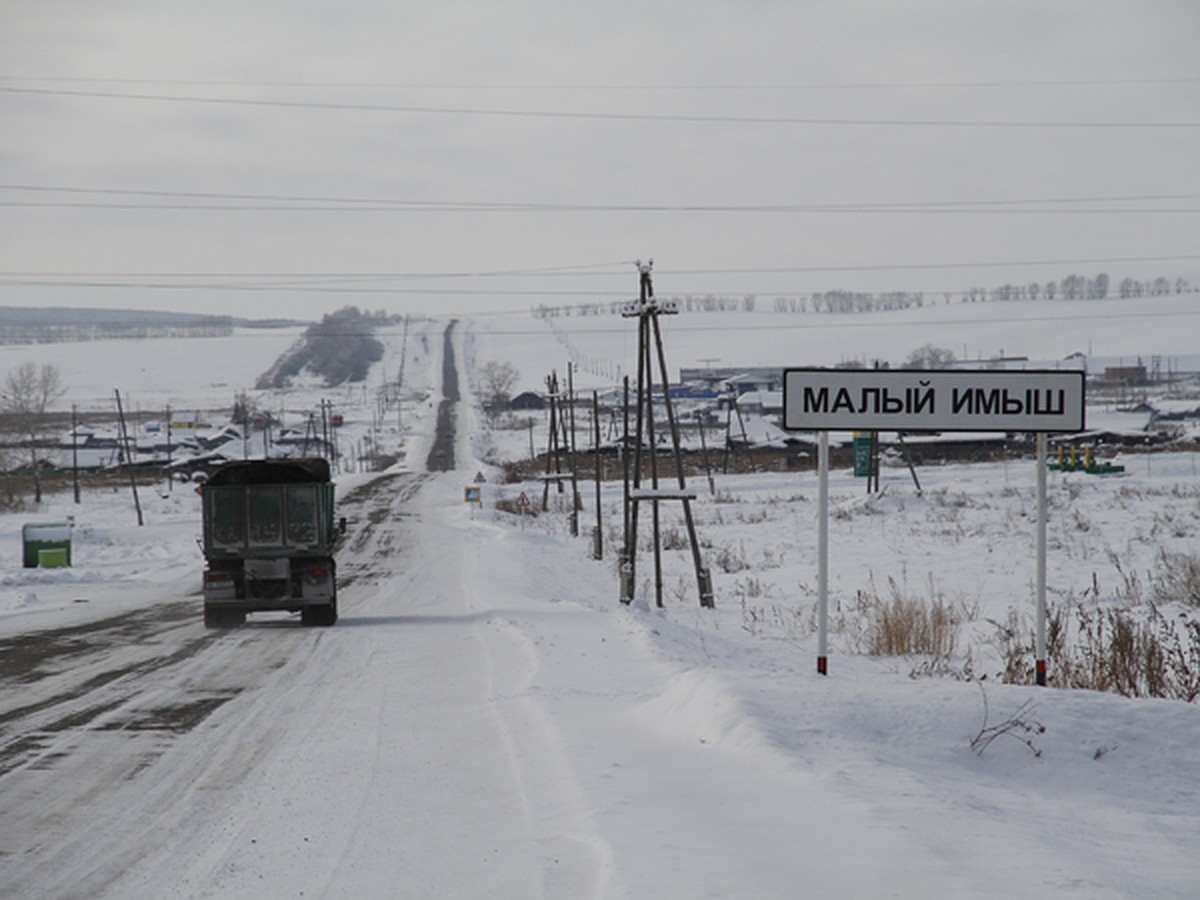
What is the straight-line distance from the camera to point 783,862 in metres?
5.06

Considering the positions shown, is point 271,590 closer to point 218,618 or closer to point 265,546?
point 265,546

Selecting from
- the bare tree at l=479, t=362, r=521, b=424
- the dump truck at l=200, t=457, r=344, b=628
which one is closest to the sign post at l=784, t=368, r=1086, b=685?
the dump truck at l=200, t=457, r=344, b=628

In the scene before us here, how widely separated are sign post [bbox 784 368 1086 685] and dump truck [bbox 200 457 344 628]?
11.1 metres

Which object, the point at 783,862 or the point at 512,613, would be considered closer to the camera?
the point at 783,862

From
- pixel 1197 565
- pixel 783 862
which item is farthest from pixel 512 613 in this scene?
pixel 783 862

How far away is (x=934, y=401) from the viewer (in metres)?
9.60

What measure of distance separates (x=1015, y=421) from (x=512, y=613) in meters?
10.8

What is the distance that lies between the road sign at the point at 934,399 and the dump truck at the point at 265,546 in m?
11.2

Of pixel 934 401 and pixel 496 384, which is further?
pixel 496 384

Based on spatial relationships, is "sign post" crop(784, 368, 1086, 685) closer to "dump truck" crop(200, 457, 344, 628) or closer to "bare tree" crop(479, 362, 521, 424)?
"dump truck" crop(200, 457, 344, 628)

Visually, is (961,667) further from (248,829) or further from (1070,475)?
(1070,475)

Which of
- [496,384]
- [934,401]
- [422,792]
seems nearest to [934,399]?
[934,401]

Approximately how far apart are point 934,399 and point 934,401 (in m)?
0.02

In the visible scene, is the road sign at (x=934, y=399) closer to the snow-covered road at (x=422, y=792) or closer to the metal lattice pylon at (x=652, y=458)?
the snow-covered road at (x=422, y=792)
